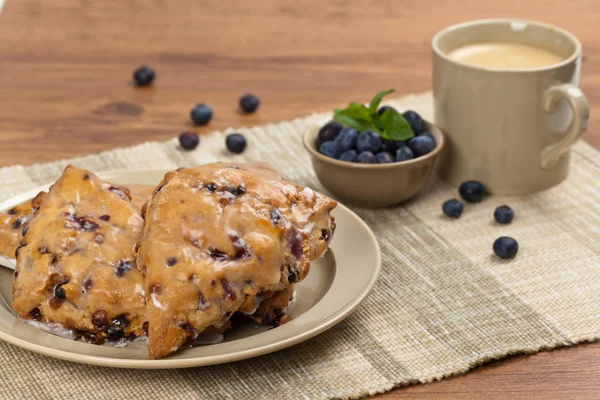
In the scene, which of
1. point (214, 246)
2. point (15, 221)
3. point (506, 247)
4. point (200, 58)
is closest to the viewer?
point (214, 246)

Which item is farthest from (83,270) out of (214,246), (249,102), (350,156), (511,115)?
(249,102)

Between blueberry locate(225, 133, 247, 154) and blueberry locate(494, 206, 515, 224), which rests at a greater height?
blueberry locate(225, 133, 247, 154)

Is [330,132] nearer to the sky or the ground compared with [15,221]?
nearer to the ground

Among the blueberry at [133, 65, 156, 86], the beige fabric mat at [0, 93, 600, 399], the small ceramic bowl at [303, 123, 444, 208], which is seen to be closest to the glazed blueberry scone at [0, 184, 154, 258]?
the beige fabric mat at [0, 93, 600, 399]

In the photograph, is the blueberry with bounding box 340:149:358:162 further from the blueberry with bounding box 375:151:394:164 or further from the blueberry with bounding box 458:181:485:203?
the blueberry with bounding box 458:181:485:203

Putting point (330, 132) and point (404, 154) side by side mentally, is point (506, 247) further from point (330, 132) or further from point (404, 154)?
point (330, 132)
